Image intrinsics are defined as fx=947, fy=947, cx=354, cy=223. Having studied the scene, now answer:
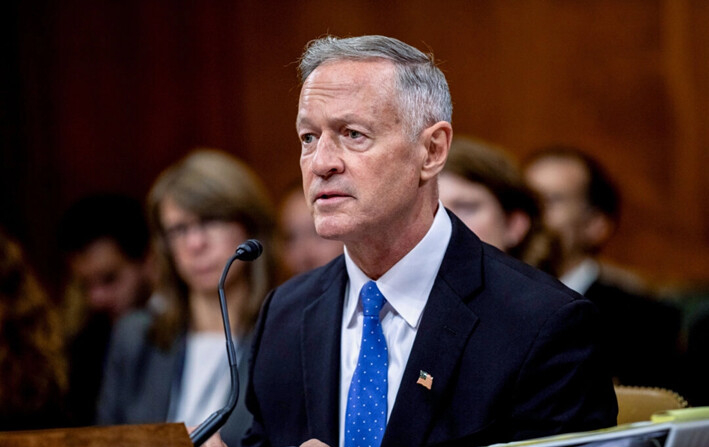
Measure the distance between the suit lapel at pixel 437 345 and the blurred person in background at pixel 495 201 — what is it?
1.38 metres

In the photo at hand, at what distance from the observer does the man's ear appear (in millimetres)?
2035

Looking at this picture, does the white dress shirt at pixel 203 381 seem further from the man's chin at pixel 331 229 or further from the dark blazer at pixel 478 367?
the man's chin at pixel 331 229

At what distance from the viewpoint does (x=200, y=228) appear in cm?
366

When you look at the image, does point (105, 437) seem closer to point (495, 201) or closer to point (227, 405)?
point (227, 405)

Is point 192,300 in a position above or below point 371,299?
below

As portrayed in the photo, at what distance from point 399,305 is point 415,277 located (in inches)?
A: 2.8

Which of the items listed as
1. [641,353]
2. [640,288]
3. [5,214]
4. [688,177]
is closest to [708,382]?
[641,353]

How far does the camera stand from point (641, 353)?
4.05 meters

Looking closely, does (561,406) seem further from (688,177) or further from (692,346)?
(688,177)

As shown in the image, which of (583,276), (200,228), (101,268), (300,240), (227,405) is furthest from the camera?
(101,268)

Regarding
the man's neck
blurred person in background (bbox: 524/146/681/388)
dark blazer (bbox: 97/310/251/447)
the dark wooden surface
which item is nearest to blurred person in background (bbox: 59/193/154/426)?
dark blazer (bbox: 97/310/251/447)

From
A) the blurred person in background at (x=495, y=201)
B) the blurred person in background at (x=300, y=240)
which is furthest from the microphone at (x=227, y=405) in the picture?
the blurred person in background at (x=300, y=240)

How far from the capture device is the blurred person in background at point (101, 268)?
463cm

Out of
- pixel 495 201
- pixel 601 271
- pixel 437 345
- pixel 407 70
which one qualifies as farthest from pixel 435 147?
pixel 601 271
